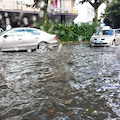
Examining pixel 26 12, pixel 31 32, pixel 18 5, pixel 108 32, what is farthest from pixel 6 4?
pixel 31 32

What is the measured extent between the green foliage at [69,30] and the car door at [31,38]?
9517mm

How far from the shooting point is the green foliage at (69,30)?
21.8 meters

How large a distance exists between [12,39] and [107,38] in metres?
7.05

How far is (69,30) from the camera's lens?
73.6ft

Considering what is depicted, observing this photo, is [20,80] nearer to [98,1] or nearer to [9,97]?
[9,97]

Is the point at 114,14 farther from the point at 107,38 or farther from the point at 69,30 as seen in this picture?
the point at 107,38

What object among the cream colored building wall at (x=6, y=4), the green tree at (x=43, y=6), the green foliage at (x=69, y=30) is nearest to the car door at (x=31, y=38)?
the green foliage at (x=69, y=30)

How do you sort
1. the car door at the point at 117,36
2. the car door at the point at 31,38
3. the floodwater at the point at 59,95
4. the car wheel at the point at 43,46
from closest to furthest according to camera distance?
the floodwater at the point at 59,95, the car door at the point at 31,38, the car wheel at the point at 43,46, the car door at the point at 117,36

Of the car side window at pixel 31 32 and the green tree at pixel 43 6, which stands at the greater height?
the green tree at pixel 43 6

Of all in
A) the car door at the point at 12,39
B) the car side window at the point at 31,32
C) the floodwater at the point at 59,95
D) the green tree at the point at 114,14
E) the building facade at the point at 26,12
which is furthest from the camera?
the green tree at the point at 114,14

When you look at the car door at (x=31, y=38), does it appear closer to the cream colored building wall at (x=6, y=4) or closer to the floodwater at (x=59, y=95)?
the floodwater at (x=59, y=95)

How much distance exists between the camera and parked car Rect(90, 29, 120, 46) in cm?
1597

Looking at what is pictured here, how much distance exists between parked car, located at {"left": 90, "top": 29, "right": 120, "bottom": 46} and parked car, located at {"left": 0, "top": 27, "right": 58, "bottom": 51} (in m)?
4.82

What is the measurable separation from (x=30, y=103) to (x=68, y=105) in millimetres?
667
